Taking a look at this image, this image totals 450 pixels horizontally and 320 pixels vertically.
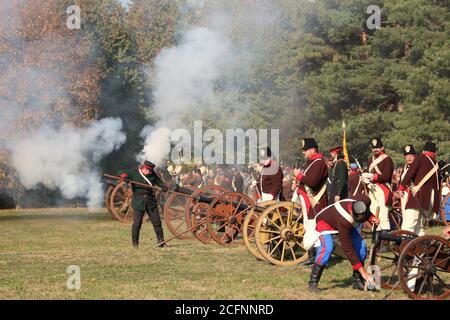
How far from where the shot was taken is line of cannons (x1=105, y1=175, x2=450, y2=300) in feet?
24.9

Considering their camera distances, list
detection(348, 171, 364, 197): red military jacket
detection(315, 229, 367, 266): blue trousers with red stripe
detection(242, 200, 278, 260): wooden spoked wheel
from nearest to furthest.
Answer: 1. detection(315, 229, 367, 266): blue trousers with red stripe
2. detection(242, 200, 278, 260): wooden spoked wheel
3. detection(348, 171, 364, 197): red military jacket

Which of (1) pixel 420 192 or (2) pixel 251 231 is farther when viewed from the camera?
(2) pixel 251 231

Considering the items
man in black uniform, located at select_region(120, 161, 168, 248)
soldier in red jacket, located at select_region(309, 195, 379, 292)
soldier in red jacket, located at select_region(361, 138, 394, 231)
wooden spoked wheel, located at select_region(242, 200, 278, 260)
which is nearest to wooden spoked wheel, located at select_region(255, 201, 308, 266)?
wooden spoked wheel, located at select_region(242, 200, 278, 260)

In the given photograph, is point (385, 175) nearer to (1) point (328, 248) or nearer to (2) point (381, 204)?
(2) point (381, 204)

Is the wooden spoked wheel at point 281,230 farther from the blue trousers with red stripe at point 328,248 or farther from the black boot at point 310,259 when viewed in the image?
the blue trousers with red stripe at point 328,248

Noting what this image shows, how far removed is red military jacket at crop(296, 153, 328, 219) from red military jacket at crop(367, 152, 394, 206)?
63.2 inches

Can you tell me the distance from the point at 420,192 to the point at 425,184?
132 mm

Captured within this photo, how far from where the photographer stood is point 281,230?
10.2 m

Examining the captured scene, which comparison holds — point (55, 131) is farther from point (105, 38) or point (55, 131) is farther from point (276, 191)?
point (276, 191)

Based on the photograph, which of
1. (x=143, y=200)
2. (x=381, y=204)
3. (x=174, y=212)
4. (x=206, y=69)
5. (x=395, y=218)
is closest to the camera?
(x=381, y=204)

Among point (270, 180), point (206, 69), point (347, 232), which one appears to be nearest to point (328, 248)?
point (347, 232)

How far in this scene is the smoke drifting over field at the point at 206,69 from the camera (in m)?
20.5

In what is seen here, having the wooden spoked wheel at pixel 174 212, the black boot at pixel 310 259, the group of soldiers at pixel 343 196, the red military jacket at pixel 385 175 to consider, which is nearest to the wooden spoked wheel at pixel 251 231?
the black boot at pixel 310 259

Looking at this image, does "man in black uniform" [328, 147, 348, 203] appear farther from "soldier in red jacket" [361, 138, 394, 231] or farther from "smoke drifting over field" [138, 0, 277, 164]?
"smoke drifting over field" [138, 0, 277, 164]
